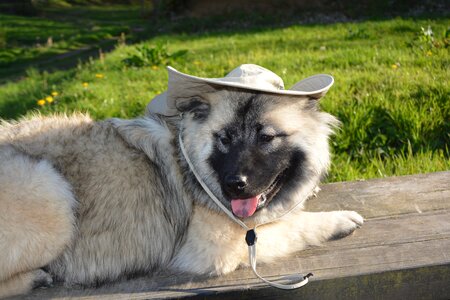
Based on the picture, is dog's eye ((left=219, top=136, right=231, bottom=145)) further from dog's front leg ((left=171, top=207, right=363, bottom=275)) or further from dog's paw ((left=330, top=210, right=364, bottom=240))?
dog's paw ((left=330, top=210, right=364, bottom=240))

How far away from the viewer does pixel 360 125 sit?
3939 millimetres

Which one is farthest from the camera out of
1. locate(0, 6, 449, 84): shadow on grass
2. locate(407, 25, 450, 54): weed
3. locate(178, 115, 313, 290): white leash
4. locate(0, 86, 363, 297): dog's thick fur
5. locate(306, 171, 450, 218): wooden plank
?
locate(0, 6, 449, 84): shadow on grass

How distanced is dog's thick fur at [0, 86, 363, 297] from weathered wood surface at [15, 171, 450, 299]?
0.24 ft

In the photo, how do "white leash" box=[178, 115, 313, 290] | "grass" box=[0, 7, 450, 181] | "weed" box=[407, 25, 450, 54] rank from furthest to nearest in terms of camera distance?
"weed" box=[407, 25, 450, 54] → "grass" box=[0, 7, 450, 181] → "white leash" box=[178, 115, 313, 290]

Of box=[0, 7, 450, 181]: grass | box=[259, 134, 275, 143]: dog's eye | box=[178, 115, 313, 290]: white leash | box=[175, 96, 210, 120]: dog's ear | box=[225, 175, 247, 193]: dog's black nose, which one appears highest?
box=[175, 96, 210, 120]: dog's ear

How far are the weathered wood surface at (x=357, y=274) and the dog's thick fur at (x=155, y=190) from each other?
0.07 metres

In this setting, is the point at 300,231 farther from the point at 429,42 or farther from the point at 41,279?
the point at 429,42

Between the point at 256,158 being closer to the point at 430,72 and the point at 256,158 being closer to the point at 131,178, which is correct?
the point at 131,178

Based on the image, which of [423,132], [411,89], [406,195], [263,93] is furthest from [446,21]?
[263,93]

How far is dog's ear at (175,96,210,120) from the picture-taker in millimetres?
2373

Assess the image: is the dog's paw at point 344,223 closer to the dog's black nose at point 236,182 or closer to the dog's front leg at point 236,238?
the dog's front leg at point 236,238

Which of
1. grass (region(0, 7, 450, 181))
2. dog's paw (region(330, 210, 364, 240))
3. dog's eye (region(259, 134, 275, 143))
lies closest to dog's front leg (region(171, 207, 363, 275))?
dog's paw (region(330, 210, 364, 240))

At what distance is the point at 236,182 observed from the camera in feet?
6.96

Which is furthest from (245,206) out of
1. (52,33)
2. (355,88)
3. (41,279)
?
(52,33)
